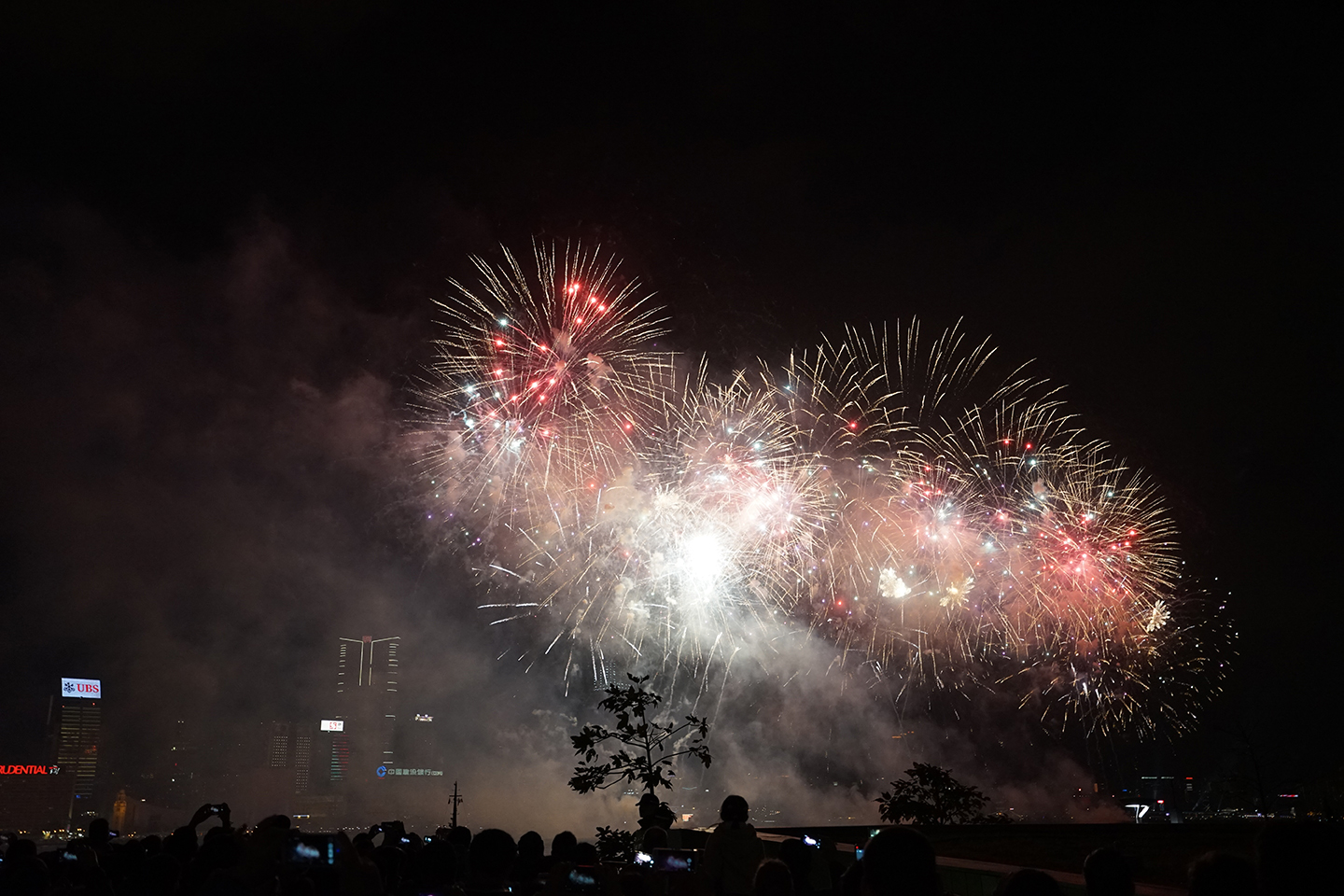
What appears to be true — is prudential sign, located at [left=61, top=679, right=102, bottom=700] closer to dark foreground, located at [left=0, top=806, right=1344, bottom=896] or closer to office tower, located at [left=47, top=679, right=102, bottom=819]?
office tower, located at [left=47, top=679, right=102, bottom=819]

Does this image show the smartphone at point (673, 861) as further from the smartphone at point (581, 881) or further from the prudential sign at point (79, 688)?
the prudential sign at point (79, 688)

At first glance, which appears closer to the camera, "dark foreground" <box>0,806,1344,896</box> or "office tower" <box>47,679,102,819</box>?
"dark foreground" <box>0,806,1344,896</box>

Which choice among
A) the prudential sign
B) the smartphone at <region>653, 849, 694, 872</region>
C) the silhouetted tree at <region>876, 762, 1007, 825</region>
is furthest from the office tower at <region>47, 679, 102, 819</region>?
the smartphone at <region>653, 849, 694, 872</region>

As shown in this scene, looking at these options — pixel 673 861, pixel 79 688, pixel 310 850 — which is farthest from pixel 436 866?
pixel 79 688

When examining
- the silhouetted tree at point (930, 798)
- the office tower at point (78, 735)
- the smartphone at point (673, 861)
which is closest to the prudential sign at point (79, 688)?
the office tower at point (78, 735)

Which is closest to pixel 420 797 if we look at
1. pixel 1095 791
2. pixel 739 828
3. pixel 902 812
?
pixel 1095 791

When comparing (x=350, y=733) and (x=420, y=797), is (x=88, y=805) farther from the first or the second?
(x=420, y=797)
